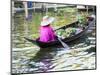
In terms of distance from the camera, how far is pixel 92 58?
237cm

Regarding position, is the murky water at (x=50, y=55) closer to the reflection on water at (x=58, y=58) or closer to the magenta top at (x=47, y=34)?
the reflection on water at (x=58, y=58)

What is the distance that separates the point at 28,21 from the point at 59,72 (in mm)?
608

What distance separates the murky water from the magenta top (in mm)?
100

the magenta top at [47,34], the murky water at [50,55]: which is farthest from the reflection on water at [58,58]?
the magenta top at [47,34]

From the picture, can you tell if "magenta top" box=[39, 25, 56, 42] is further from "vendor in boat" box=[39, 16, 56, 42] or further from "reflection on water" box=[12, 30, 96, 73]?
"reflection on water" box=[12, 30, 96, 73]

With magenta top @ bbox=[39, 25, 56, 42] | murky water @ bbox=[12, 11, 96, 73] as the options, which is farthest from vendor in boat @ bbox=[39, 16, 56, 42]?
murky water @ bbox=[12, 11, 96, 73]

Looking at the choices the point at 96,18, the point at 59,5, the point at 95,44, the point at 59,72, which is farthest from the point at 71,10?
the point at 59,72

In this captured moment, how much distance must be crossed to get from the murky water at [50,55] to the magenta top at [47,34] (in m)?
0.10

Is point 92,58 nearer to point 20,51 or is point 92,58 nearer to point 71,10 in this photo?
point 71,10

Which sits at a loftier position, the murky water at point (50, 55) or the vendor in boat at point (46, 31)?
the vendor in boat at point (46, 31)

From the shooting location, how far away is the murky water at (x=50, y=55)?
2.10 meters

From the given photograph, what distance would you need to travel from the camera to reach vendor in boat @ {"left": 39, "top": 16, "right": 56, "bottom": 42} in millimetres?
2189

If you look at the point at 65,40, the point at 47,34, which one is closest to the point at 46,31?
the point at 47,34

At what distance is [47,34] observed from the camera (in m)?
2.21
